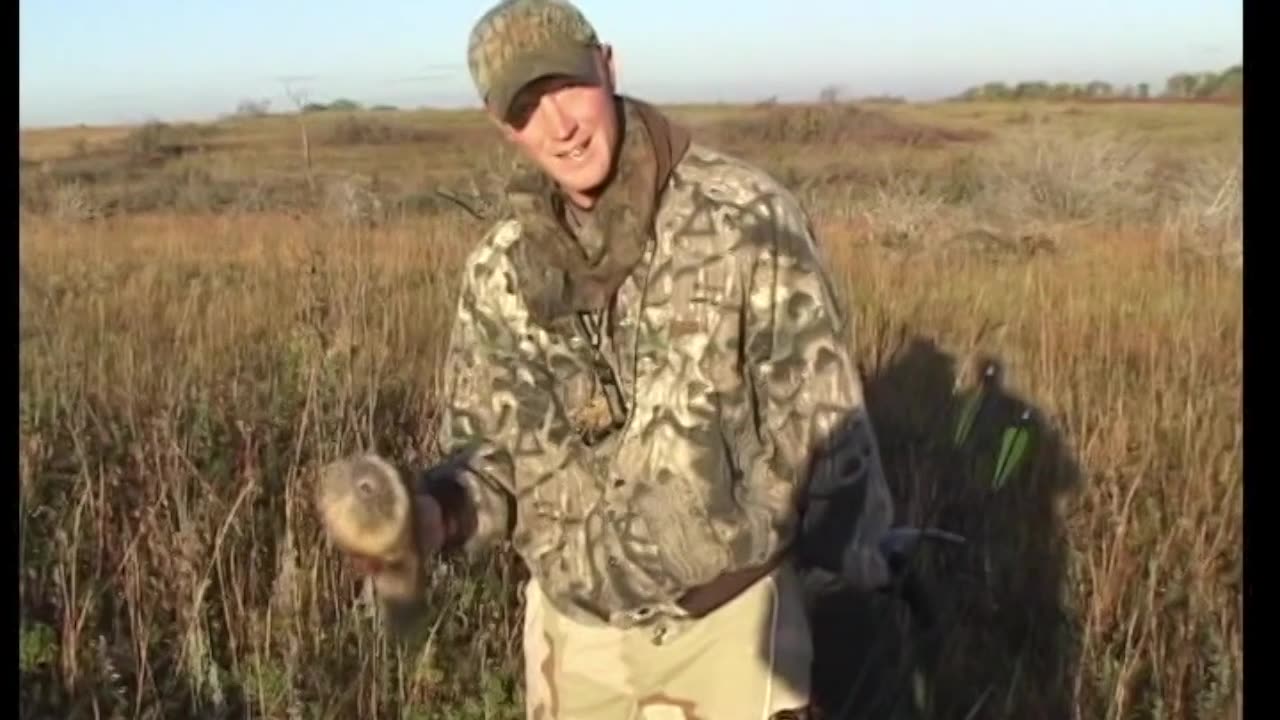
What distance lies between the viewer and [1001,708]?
346cm

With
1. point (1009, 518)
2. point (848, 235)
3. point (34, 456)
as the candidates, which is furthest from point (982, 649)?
point (848, 235)

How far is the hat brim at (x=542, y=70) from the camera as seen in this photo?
2.37 metres

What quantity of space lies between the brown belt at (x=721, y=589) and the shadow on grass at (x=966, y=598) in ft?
1.88

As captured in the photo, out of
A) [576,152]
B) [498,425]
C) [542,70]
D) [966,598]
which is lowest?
[966,598]

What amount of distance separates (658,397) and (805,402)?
0.22 m

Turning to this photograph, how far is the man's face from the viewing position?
240 centimetres

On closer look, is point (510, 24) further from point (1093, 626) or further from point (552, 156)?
point (1093, 626)

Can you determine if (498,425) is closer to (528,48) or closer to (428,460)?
(528,48)

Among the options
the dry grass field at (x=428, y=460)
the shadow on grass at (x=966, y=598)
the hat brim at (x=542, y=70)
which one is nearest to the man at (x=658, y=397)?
the hat brim at (x=542, y=70)

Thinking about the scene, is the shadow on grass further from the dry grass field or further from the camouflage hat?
the camouflage hat

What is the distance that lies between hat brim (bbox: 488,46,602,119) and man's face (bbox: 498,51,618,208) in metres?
0.01

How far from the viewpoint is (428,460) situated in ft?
13.4

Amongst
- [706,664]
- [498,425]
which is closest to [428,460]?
[498,425]
